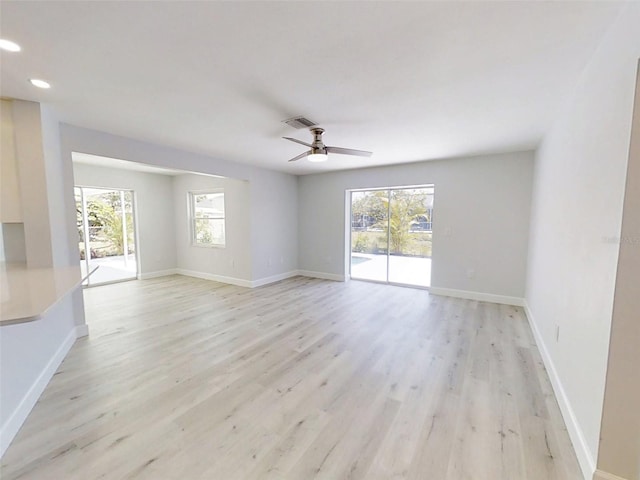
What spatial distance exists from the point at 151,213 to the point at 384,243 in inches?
206

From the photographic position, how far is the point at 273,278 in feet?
19.1

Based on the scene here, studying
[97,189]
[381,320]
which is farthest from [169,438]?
[97,189]

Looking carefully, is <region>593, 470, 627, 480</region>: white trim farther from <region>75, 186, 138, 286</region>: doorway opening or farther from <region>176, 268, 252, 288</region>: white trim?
<region>75, 186, 138, 286</region>: doorway opening

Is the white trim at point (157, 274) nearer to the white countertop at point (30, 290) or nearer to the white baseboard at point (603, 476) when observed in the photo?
the white countertop at point (30, 290)

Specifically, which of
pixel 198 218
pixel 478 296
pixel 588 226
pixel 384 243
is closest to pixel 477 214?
pixel 478 296

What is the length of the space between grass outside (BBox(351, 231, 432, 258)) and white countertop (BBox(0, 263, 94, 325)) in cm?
465

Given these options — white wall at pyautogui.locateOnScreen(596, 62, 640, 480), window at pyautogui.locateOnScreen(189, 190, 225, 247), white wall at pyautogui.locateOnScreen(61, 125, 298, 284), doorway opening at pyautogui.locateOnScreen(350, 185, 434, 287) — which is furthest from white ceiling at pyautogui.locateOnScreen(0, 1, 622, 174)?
window at pyautogui.locateOnScreen(189, 190, 225, 247)

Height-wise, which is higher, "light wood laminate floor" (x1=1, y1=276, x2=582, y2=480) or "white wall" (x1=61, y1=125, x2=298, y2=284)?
"white wall" (x1=61, y1=125, x2=298, y2=284)

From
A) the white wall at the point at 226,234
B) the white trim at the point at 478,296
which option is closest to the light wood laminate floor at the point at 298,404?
the white trim at the point at 478,296

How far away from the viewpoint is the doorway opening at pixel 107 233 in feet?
17.8

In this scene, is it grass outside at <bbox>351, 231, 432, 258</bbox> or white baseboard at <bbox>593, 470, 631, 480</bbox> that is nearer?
white baseboard at <bbox>593, 470, 631, 480</bbox>

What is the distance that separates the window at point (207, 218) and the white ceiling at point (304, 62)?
295 centimetres

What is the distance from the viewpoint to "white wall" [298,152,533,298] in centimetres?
411

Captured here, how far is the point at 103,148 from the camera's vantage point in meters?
3.20
